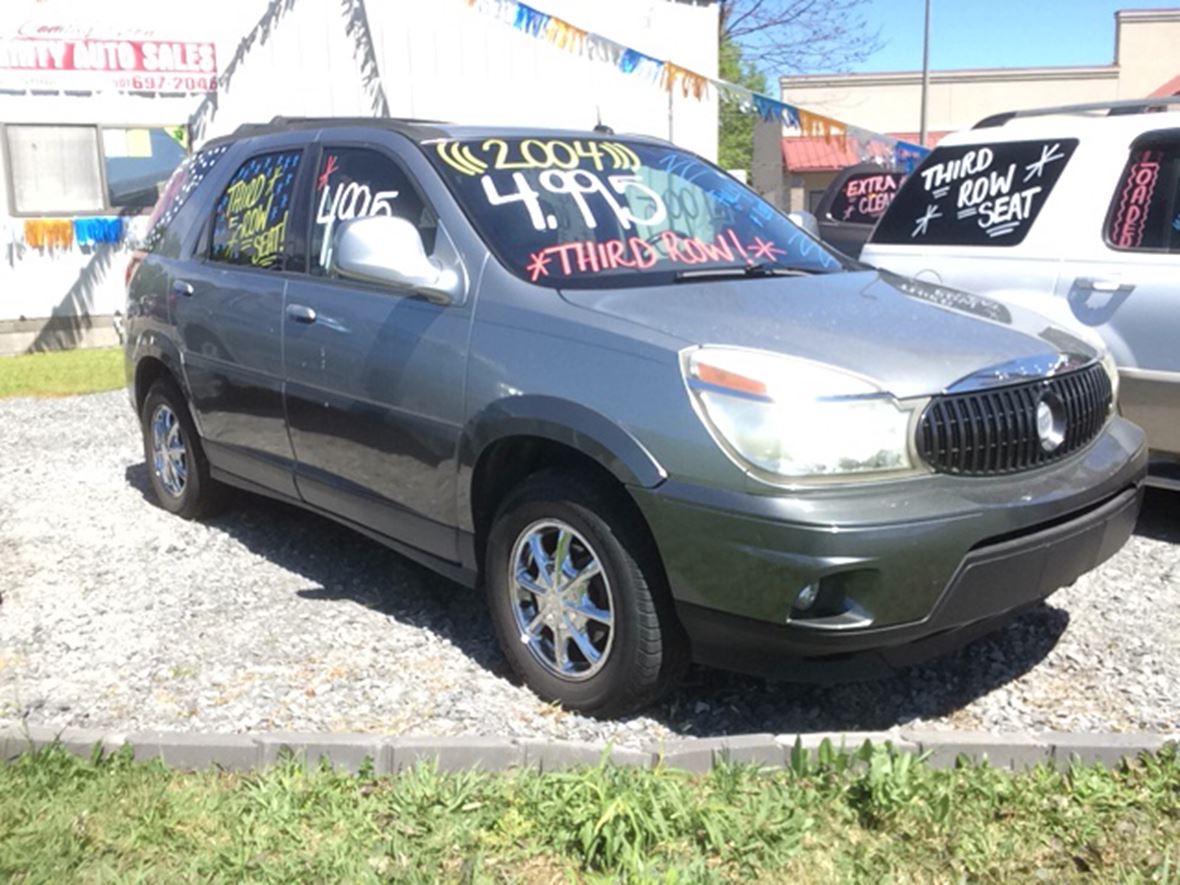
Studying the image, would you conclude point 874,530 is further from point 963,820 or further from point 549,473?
point 549,473

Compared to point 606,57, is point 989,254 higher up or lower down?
lower down

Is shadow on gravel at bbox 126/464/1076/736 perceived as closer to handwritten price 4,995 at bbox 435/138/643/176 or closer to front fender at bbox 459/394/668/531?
front fender at bbox 459/394/668/531

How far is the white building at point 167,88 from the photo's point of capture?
12.0 meters

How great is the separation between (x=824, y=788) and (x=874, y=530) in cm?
69

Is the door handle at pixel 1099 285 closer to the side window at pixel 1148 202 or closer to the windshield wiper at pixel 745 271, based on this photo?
the side window at pixel 1148 202

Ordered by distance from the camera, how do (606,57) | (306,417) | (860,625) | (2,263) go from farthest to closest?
(606,57) < (2,263) < (306,417) < (860,625)

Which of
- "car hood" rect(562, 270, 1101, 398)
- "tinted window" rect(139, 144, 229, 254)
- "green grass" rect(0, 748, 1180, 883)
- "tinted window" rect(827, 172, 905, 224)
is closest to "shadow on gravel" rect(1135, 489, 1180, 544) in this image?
"car hood" rect(562, 270, 1101, 398)

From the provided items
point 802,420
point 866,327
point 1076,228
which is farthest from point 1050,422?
point 1076,228

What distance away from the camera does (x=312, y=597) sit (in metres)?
4.97

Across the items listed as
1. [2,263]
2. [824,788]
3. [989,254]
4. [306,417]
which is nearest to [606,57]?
[2,263]

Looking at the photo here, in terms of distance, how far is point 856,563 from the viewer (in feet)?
10.3

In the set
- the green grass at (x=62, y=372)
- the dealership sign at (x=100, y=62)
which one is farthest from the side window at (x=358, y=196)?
the dealership sign at (x=100, y=62)

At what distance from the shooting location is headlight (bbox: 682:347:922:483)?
10.5ft

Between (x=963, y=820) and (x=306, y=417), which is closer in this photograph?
(x=963, y=820)
